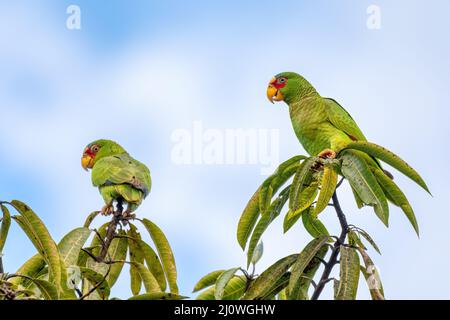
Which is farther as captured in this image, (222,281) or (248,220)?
(248,220)

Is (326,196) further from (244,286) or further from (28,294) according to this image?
(28,294)

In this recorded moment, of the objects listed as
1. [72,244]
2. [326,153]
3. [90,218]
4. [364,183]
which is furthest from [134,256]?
[364,183]

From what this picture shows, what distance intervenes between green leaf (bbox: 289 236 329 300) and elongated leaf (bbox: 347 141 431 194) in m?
0.60

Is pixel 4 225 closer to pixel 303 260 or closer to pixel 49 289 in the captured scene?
pixel 49 289

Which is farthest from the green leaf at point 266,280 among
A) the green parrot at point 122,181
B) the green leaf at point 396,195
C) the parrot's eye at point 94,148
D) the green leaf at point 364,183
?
the parrot's eye at point 94,148

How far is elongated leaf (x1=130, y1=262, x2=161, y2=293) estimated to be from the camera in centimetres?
425

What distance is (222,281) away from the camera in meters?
3.77

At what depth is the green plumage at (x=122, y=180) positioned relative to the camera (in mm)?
5820

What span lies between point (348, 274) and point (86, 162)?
461cm

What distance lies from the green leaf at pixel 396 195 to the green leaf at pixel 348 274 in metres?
0.45

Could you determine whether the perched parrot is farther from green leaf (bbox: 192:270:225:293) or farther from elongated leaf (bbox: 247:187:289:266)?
green leaf (bbox: 192:270:225:293)

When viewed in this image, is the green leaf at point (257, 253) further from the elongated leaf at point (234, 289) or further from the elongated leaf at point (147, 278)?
the elongated leaf at point (147, 278)

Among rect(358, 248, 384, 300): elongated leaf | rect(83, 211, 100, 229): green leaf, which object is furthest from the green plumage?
rect(358, 248, 384, 300): elongated leaf
